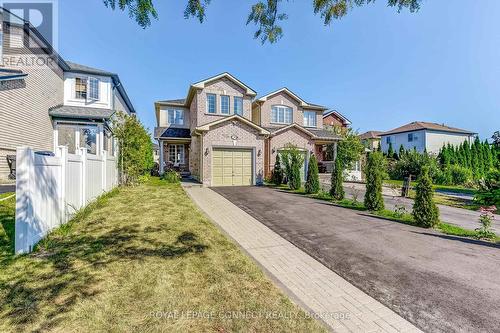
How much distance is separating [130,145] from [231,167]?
6609mm

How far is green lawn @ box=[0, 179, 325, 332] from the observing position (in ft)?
9.12

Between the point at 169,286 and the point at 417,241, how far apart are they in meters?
6.25

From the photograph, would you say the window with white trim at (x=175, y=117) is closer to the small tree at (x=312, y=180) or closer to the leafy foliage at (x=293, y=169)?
the leafy foliage at (x=293, y=169)

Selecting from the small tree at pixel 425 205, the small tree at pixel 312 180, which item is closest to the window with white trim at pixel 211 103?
the small tree at pixel 312 180

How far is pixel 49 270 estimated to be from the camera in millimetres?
3830

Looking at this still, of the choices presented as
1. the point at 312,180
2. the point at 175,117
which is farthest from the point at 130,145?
the point at 175,117

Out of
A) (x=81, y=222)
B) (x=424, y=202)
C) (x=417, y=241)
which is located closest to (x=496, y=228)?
(x=424, y=202)

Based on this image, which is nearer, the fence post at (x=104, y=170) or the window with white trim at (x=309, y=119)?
the fence post at (x=104, y=170)

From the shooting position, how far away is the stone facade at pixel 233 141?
16062 mm

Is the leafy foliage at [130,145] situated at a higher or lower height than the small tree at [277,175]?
higher

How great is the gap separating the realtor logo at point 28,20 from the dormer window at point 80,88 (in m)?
3.25

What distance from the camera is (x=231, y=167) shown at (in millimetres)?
16859

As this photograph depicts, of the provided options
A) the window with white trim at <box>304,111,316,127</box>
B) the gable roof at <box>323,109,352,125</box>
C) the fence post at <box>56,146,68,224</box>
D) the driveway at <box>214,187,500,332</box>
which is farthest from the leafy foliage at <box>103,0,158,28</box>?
the gable roof at <box>323,109,352,125</box>

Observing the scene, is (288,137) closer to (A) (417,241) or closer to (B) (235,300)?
(A) (417,241)
